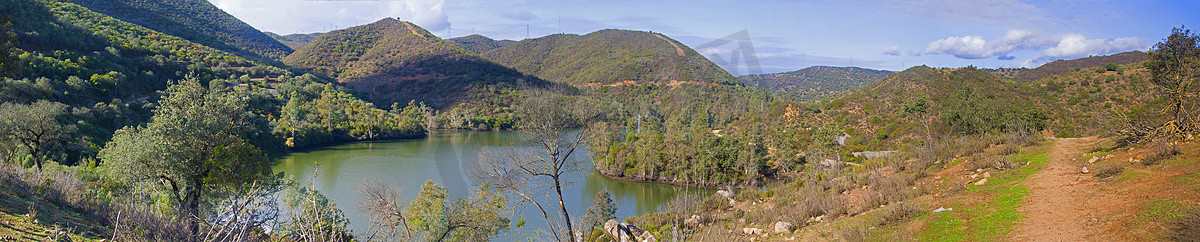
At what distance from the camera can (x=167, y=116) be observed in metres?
9.45

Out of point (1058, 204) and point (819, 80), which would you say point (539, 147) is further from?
point (819, 80)

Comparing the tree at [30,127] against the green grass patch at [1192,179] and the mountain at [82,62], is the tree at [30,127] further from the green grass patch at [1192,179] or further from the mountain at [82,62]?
the green grass patch at [1192,179]

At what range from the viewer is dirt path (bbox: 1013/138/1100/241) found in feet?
15.7

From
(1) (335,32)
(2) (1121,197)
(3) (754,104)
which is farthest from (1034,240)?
(1) (335,32)

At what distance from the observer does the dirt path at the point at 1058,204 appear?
4.79 m

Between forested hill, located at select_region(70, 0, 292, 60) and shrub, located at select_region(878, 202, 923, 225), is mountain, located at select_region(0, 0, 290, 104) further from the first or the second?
shrub, located at select_region(878, 202, 923, 225)

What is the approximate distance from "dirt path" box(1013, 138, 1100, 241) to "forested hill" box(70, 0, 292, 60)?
8149cm

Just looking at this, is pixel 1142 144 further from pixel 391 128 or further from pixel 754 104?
pixel 754 104

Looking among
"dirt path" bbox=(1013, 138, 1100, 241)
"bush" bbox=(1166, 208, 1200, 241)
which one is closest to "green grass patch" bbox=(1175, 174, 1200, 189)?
"dirt path" bbox=(1013, 138, 1100, 241)

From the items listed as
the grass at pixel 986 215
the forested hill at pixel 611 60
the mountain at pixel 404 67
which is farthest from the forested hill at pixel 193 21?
the grass at pixel 986 215

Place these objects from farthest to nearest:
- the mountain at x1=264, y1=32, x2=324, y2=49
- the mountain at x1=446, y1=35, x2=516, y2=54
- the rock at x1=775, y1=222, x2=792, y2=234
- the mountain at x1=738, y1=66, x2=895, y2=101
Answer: the mountain at x1=446, y1=35, x2=516, y2=54, the mountain at x1=264, y1=32, x2=324, y2=49, the mountain at x1=738, y1=66, x2=895, y2=101, the rock at x1=775, y1=222, x2=792, y2=234

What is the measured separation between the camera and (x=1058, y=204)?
5699mm

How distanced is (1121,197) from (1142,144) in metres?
3.75

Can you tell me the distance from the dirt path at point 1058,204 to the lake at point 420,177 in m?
11.6
